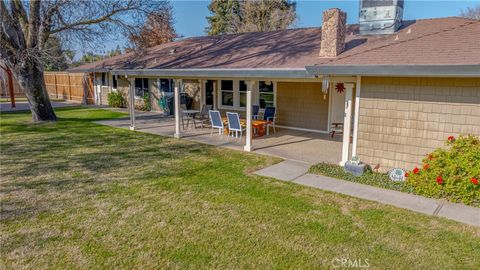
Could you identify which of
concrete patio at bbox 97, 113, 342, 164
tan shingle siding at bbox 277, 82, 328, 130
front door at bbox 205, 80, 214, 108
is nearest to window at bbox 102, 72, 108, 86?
concrete patio at bbox 97, 113, 342, 164

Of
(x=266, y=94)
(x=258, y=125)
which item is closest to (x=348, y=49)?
(x=258, y=125)

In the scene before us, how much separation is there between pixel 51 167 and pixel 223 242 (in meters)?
5.22

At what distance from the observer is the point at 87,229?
177 inches

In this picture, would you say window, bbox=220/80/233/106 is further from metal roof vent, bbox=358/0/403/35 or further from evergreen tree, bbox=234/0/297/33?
evergreen tree, bbox=234/0/297/33

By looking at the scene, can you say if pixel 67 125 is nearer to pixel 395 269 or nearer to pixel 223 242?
pixel 223 242

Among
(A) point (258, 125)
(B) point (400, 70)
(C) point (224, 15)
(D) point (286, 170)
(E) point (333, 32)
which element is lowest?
(D) point (286, 170)

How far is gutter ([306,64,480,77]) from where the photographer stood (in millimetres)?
5051

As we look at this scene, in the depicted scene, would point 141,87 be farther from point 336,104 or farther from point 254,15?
point 254,15

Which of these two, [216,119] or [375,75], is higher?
[375,75]

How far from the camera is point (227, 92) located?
45.8 ft

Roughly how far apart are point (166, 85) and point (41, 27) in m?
6.03

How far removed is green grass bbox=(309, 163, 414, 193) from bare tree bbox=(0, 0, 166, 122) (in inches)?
399

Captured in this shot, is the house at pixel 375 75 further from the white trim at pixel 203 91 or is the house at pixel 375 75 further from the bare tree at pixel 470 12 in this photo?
the bare tree at pixel 470 12

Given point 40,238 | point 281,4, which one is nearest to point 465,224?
point 40,238
